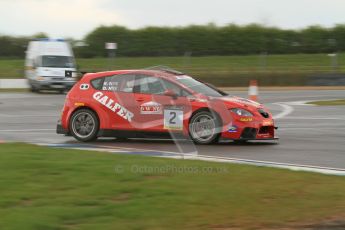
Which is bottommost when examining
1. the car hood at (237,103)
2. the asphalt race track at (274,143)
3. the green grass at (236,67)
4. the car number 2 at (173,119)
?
the asphalt race track at (274,143)

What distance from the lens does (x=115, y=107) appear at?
11750 millimetres

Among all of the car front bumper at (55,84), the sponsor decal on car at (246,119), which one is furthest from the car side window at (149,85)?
the car front bumper at (55,84)

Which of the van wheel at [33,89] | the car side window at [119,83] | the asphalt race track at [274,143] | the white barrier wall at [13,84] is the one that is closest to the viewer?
the asphalt race track at [274,143]

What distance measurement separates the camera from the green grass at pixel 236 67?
35906mm

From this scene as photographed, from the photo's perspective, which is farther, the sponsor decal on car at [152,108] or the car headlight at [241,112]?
the sponsor decal on car at [152,108]

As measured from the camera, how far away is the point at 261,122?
36.8 ft

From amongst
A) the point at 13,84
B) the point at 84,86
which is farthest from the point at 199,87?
the point at 13,84

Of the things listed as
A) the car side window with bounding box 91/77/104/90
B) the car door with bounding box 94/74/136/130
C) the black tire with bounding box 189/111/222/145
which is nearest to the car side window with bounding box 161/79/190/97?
the black tire with bounding box 189/111/222/145

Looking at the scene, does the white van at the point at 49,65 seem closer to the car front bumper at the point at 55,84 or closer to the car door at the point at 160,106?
the car front bumper at the point at 55,84

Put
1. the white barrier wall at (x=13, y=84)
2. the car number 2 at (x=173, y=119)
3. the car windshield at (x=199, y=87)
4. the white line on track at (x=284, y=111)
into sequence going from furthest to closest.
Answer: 1. the white barrier wall at (x=13, y=84)
2. the white line on track at (x=284, y=111)
3. the car windshield at (x=199, y=87)
4. the car number 2 at (x=173, y=119)

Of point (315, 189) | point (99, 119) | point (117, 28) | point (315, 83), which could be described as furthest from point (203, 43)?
point (315, 189)

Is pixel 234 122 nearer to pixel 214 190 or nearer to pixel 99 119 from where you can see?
pixel 99 119

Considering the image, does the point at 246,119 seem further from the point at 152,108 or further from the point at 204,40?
the point at 204,40

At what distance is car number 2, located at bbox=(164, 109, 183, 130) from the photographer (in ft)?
37.0
